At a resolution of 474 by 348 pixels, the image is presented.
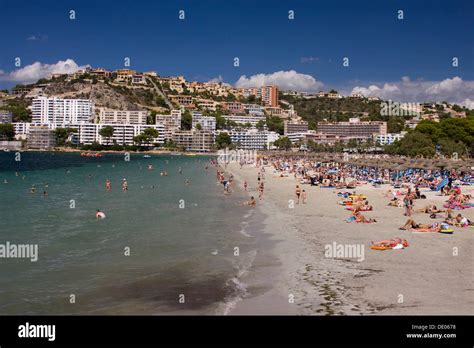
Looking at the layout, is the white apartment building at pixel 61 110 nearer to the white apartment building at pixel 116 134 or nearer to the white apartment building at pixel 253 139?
the white apartment building at pixel 116 134

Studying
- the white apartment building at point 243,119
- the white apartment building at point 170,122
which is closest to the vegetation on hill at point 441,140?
the white apartment building at point 170,122

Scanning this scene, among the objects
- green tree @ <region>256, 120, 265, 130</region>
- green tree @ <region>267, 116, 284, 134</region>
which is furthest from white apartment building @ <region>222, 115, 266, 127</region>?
green tree @ <region>267, 116, 284, 134</region>

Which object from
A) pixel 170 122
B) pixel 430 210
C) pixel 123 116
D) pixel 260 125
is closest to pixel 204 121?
pixel 170 122

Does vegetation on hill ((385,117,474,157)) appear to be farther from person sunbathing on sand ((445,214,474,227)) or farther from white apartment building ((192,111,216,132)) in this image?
white apartment building ((192,111,216,132))

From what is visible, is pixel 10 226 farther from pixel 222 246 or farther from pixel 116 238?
pixel 222 246

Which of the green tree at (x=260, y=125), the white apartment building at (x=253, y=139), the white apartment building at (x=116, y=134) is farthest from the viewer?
the green tree at (x=260, y=125)

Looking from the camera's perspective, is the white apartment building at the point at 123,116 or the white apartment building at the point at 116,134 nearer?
the white apartment building at the point at 116,134

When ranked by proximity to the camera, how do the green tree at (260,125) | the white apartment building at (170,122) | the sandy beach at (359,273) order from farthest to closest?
the green tree at (260,125) → the white apartment building at (170,122) → the sandy beach at (359,273)
